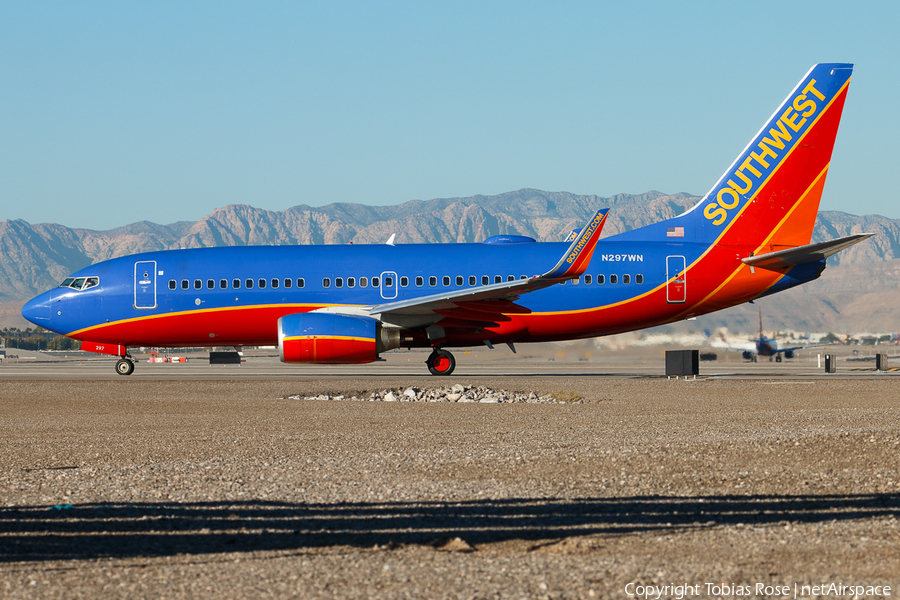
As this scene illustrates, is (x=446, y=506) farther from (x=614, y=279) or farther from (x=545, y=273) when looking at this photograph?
(x=614, y=279)

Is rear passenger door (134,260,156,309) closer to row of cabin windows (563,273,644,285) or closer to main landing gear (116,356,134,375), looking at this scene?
main landing gear (116,356,134,375)

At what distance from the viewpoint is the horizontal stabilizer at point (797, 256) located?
84.4ft

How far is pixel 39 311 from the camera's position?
2944cm

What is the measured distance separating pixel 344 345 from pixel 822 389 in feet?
42.8

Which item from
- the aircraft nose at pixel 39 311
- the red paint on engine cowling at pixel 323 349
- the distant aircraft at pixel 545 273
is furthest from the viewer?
the aircraft nose at pixel 39 311

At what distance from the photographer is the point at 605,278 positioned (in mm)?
27906

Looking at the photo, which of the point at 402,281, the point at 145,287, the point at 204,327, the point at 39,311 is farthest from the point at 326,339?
the point at 39,311

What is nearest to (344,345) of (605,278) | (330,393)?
(330,393)

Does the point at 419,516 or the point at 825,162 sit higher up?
the point at 825,162

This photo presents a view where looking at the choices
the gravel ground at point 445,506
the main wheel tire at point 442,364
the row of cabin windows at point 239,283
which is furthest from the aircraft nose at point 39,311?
the gravel ground at point 445,506

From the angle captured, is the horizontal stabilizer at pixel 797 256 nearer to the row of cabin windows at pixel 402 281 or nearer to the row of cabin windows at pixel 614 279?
the row of cabin windows at pixel 614 279

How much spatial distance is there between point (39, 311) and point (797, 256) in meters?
24.8

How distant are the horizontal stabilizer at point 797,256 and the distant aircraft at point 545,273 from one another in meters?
0.07

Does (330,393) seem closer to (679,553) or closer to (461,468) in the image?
(461,468)
